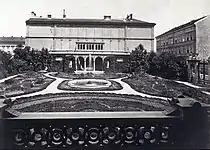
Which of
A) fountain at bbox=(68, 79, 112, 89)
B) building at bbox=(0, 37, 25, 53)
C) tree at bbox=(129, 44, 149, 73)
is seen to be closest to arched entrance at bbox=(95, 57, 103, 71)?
fountain at bbox=(68, 79, 112, 89)

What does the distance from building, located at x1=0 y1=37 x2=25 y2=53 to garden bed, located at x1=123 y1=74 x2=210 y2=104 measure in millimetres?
1353

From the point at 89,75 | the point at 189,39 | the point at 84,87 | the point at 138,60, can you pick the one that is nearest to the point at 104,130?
the point at 84,87

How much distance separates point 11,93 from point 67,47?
0.82m

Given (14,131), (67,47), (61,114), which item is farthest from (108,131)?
(67,47)

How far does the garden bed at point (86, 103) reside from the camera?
2.42 meters

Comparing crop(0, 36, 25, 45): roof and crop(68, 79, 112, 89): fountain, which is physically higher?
crop(0, 36, 25, 45): roof

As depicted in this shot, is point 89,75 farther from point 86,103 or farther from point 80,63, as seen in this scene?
point 86,103

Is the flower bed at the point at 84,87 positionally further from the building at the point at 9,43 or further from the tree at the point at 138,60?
the building at the point at 9,43

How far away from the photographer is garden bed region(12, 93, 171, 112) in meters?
2.42

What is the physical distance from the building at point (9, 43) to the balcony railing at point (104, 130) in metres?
0.73

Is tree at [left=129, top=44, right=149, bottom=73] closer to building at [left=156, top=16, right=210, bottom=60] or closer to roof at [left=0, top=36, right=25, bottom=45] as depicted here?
building at [left=156, top=16, right=210, bottom=60]

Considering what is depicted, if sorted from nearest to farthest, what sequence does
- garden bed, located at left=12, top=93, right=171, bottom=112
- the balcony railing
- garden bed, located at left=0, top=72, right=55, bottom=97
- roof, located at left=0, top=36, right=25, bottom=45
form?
the balcony railing, garden bed, located at left=12, top=93, right=171, bottom=112, garden bed, located at left=0, top=72, right=55, bottom=97, roof, located at left=0, top=36, right=25, bottom=45

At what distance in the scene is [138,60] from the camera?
2.75m

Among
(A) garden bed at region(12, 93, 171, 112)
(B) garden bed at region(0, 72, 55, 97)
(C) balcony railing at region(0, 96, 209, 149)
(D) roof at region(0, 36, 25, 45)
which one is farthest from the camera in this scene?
(D) roof at region(0, 36, 25, 45)
